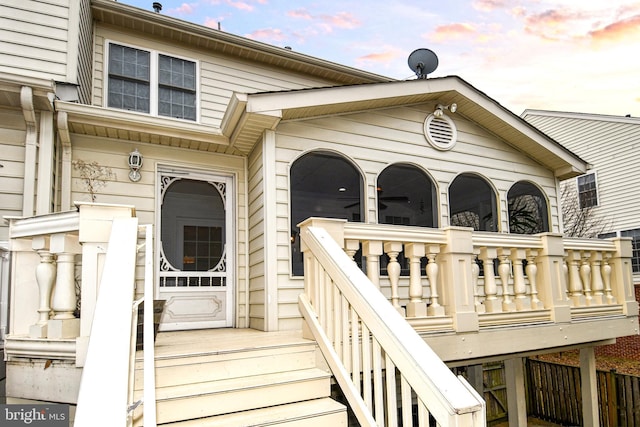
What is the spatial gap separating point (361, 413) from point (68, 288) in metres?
1.97

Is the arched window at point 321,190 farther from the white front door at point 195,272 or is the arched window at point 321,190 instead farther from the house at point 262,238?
the white front door at point 195,272

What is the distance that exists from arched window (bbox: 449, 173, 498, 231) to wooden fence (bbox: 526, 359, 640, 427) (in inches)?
158

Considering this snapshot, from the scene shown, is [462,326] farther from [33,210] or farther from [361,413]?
[33,210]

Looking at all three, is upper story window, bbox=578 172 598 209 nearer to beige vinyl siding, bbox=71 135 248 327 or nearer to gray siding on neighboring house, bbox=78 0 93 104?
beige vinyl siding, bbox=71 135 248 327

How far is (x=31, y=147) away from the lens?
4445mm

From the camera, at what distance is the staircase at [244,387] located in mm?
2402

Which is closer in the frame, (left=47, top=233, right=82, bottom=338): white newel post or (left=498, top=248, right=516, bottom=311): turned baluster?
(left=47, top=233, right=82, bottom=338): white newel post

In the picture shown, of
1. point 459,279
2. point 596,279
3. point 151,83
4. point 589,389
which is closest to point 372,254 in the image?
point 459,279

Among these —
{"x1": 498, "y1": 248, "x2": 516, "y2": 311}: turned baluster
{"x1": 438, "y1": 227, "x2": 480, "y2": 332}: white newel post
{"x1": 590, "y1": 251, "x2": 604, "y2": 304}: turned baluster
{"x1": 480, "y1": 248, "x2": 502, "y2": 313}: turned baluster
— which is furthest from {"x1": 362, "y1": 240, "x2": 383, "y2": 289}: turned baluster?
{"x1": 590, "y1": 251, "x2": 604, "y2": 304}: turned baluster

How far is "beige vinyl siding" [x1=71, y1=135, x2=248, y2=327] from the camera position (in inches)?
196

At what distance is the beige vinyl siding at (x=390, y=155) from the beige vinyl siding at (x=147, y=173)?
96cm

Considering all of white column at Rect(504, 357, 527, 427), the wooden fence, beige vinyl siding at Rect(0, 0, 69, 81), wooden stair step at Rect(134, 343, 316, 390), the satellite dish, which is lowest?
the wooden fence

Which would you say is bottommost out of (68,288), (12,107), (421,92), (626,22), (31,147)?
(68,288)

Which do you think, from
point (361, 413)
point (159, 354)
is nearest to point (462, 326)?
point (361, 413)
